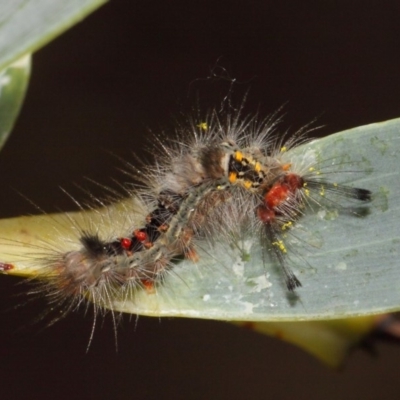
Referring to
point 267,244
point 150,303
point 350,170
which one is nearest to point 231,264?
point 267,244

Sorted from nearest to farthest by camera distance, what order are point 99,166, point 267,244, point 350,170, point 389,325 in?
1. point 350,170
2. point 267,244
3. point 389,325
4. point 99,166

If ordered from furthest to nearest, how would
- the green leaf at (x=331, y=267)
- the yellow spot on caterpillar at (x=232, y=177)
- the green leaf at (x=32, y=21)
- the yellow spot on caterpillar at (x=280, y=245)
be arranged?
1. the yellow spot on caterpillar at (x=232, y=177)
2. the yellow spot on caterpillar at (x=280, y=245)
3. the green leaf at (x=331, y=267)
4. the green leaf at (x=32, y=21)

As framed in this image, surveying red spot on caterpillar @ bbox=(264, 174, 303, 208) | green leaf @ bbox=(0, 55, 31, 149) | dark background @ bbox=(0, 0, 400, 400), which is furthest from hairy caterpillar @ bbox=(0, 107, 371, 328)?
dark background @ bbox=(0, 0, 400, 400)

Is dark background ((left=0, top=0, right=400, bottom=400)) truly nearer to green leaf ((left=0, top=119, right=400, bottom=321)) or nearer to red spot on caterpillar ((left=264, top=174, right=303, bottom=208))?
red spot on caterpillar ((left=264, top=174, right=303, bottom=208))

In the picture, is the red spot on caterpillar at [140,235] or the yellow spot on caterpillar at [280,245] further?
the red spot on caterpillar at [140,235]

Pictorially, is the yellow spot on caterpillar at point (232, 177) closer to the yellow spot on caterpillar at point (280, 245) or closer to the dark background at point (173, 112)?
the yellow spot on caterpillar at point (280, 245)

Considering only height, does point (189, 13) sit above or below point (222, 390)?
above

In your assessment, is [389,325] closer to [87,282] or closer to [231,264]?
[231,264]

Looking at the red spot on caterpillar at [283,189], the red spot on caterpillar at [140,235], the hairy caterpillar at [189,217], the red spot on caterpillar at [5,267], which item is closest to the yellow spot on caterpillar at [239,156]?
the hairy caterpillar at [189,217]
